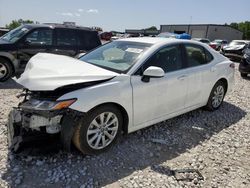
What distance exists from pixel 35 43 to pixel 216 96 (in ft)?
16.7

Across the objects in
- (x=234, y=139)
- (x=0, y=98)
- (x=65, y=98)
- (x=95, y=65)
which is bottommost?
(x=234, y=139)

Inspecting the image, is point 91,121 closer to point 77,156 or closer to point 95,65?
point 77,156

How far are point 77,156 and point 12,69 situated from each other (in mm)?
4756

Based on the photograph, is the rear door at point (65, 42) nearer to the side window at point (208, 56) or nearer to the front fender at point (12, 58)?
the front fender at point (12, 58)

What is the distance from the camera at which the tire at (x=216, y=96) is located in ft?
17.3

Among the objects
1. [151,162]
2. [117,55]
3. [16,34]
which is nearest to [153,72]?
[117,55]

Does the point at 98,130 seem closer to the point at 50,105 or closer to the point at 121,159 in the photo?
the point at 121,159

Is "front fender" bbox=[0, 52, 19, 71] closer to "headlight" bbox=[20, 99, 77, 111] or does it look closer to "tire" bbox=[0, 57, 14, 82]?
"tire" bbox=[0, 57, 14, 82]

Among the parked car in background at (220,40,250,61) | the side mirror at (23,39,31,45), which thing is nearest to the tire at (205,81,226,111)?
the side mirror at (23,39,31,45)

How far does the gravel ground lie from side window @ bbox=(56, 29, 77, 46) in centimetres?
339

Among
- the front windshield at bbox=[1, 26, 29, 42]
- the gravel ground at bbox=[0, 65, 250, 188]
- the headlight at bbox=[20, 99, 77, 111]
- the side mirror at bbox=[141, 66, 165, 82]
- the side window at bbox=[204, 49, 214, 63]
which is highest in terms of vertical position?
the front windshield at bbox=[1, 26, 29, 42]

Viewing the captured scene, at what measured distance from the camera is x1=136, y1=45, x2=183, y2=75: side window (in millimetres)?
3875

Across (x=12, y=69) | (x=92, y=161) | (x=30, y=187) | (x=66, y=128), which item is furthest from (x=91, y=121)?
(x=12, y=69)

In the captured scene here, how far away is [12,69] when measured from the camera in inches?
281
